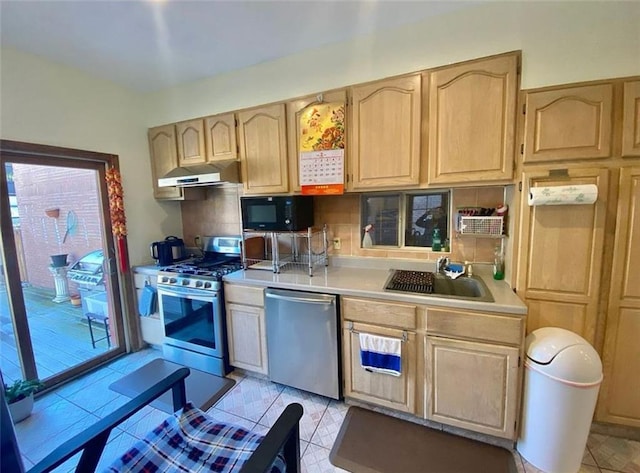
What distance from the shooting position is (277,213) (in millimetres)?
2184

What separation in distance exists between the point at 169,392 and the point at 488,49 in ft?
10.9

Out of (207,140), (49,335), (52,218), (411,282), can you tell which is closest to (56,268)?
(52,218)

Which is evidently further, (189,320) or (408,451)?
(189,320)

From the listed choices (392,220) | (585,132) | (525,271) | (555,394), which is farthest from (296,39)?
(555,394)

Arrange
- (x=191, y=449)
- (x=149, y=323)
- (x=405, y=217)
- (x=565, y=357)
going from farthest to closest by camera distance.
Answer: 1. (x=149, y=323)
2. (x=405, y=217)
3. (x=565, y=357)
4. (x=191, y=449)

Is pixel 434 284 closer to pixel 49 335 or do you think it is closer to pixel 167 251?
pixel 167 251

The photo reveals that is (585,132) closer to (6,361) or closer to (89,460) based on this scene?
(89,460)

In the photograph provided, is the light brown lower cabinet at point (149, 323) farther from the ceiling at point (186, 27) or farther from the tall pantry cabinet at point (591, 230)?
the tall pantry cabinet at point (591, 230)

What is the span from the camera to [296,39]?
203cm

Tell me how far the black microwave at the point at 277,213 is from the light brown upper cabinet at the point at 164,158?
944 millimetres

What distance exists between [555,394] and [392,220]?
4.79 ft

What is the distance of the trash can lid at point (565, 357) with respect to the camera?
4.46ft

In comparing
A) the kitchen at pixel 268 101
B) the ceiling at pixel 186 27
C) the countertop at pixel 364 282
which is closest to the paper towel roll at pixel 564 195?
the kitchen at pixel 268 101

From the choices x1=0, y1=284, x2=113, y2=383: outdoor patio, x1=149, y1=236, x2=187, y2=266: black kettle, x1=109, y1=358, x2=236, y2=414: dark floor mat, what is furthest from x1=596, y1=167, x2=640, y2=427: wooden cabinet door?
x1=0, y1=284, x2=113, y2=383: outdoor patio
